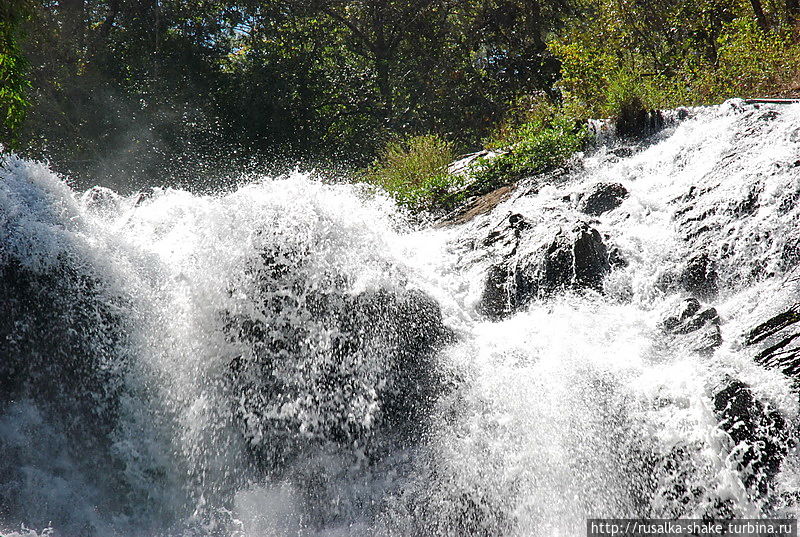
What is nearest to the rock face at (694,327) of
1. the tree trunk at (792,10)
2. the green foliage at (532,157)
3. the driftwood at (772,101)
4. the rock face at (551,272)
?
the rock face at (551,272)

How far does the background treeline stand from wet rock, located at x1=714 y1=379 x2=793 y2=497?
784cm

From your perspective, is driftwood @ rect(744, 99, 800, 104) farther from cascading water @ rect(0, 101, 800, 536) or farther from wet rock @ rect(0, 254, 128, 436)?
wet rock @ rect(0, 254, 128, 436)

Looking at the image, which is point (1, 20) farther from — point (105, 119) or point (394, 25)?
point (394, 25)

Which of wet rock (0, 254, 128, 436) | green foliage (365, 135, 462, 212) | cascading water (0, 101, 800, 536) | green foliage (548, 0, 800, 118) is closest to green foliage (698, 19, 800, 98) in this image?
green foliage (548, 0, 800, 118)

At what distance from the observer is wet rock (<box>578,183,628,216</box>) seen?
576 centimetres

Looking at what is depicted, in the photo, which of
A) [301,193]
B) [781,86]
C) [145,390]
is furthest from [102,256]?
[781,86]

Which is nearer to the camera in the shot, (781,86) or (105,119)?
(781,86)

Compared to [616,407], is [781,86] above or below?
above

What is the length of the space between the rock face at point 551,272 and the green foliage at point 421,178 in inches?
85.7

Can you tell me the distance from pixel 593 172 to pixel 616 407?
3543 millimetres

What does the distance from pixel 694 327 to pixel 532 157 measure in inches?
143

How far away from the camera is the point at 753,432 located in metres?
3.27

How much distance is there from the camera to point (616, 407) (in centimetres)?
373

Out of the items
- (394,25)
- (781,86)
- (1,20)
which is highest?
(394,25)
